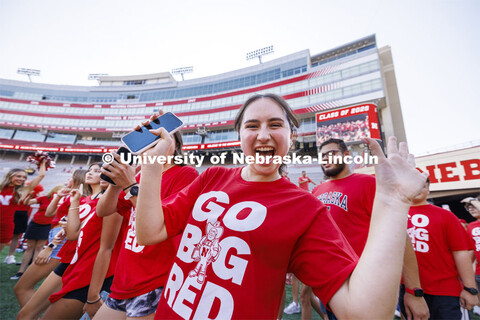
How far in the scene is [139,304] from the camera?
55.6 inches

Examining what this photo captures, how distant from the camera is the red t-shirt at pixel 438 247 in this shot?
2.37 meters

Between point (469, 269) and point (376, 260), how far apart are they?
2975 mm

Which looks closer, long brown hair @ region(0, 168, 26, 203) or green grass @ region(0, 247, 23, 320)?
green grass @ region(0, 247, 23, 320)

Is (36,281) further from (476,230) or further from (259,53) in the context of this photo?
(259,53)

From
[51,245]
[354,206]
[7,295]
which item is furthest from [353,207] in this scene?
[7,295]

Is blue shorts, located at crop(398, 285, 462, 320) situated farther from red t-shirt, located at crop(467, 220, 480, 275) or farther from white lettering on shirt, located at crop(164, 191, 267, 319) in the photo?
red t-shirt, located at crop(467, 220, 480, 275)

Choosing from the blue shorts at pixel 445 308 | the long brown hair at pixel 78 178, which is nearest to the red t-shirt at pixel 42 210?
the long brown hair at pixel 78 178

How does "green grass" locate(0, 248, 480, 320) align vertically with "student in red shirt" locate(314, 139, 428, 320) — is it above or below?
below

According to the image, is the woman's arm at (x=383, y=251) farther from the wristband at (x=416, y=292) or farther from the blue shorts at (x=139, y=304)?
the wristband at (x=416, y=292)

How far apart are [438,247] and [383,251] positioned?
2831 millimetres

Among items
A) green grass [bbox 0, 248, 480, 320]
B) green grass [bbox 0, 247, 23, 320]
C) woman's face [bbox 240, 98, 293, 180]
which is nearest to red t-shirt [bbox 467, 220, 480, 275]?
green grass [bbox 0, 248, 480, 320]

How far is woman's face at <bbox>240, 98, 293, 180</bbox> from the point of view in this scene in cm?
120

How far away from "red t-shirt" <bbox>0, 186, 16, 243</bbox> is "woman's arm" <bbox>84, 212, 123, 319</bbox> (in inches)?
153

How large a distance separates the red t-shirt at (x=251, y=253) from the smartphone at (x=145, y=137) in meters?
0.39
